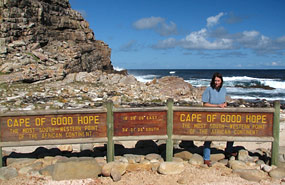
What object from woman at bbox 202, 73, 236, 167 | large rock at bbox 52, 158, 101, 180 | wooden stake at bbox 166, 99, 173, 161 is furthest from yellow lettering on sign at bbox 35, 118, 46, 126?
woman at bbox 202, 73, 236, 167

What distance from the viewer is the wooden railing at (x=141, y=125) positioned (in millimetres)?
5609

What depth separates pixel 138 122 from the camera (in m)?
5.76

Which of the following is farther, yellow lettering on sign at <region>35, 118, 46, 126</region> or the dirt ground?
yellow lettering on sign at <region>35, 118, 46, 126</region>

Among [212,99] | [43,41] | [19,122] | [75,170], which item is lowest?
[75,170]

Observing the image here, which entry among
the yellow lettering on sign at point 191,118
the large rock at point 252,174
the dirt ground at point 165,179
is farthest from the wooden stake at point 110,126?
the large rock at point 252,174

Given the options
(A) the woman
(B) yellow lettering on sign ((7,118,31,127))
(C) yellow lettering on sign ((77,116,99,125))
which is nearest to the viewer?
(B) yellow lettering on sign ((7,118,31,127))

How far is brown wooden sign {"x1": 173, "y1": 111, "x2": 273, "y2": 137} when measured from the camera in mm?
5691

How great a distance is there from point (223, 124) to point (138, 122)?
1.86m

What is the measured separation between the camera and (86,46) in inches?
1379

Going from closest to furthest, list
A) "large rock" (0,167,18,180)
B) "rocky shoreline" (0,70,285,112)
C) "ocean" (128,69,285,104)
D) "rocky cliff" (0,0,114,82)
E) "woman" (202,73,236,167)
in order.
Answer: "large rock" (0,167,18,180)
"woman" (202,73,236,167)
"rocky shoreline" (0,70,285,112)
"rocky cliff" (0,0,114,82)
"ocean" (128,69,285,104)

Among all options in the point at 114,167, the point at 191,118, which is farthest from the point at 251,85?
the point at 114,167

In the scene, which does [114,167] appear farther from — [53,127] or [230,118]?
[230,118]

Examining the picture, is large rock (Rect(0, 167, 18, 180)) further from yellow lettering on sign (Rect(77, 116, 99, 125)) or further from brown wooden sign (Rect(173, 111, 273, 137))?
brown wooden sign (Rect(173, 111, 273, 137))

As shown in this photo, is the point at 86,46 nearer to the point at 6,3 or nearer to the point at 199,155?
the point at 6,3
